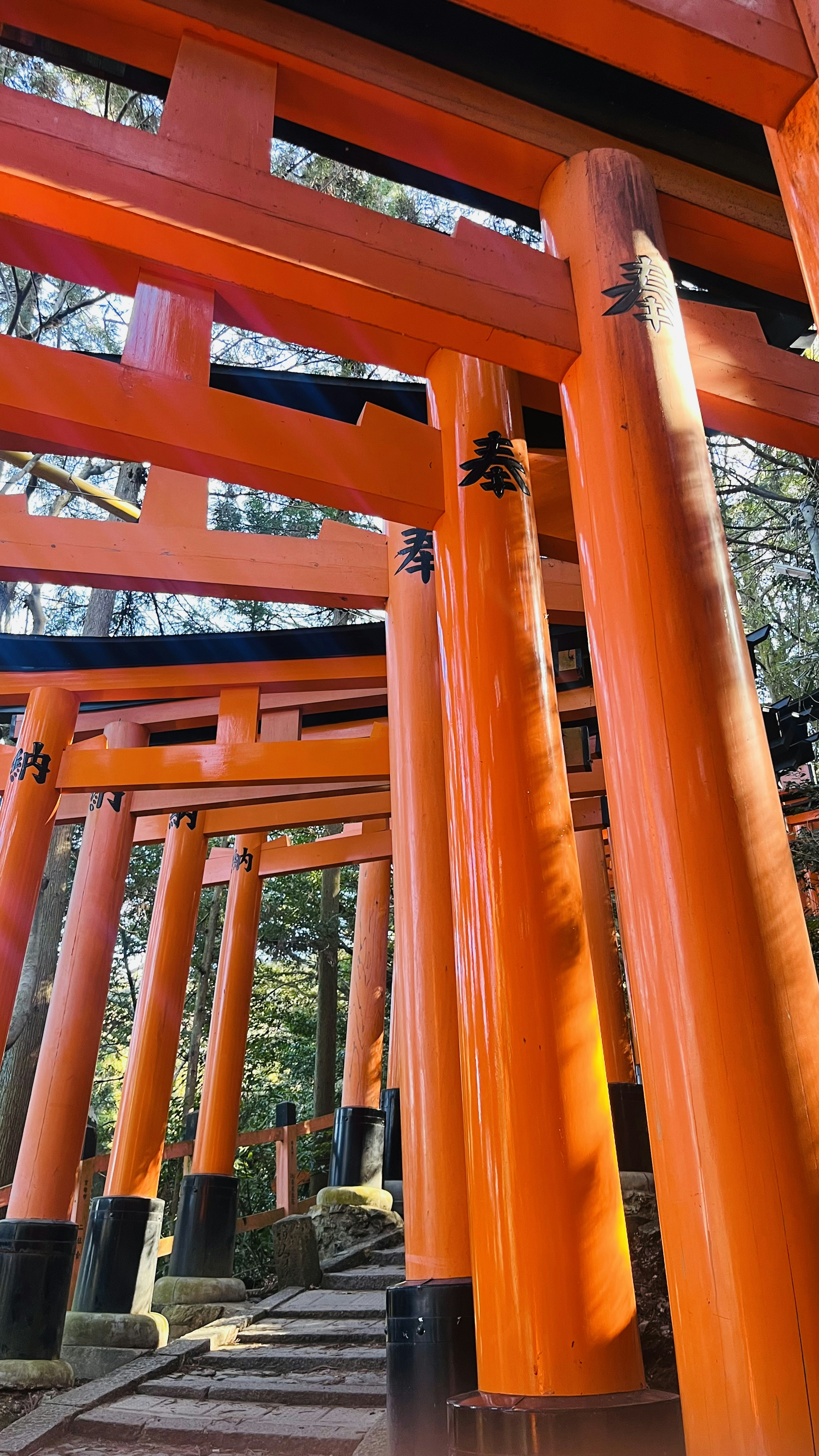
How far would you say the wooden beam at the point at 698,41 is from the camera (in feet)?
7.83

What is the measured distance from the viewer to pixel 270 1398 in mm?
5762

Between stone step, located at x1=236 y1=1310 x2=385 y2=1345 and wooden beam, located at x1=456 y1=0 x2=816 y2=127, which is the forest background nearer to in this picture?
stone step, located at x1=236 y1=1310 x2=385 y2=1345

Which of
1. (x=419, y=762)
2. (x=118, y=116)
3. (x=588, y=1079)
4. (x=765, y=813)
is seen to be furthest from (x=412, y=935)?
(x=118, y=116)

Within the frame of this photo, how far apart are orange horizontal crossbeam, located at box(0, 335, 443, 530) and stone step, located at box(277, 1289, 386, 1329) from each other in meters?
6.16

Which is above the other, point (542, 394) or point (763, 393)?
point (542, 394)

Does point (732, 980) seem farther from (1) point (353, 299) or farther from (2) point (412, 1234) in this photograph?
(2) point (412, 1234)

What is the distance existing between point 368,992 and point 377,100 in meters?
9.68

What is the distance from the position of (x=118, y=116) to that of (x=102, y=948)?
29.7 feet

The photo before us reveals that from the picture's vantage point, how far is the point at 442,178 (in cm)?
375

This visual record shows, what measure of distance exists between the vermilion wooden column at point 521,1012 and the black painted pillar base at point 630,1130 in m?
3.12

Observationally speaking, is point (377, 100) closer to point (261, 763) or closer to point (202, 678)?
point (261, 763)

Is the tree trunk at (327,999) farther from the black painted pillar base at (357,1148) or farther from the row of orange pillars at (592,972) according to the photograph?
the row of orange pillars at (592,972)

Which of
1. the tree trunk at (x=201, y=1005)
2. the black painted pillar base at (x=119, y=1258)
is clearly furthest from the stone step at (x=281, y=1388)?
the tree trunk at (x=201, y=1005)

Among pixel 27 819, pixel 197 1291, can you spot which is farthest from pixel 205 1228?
pixel 27 819
